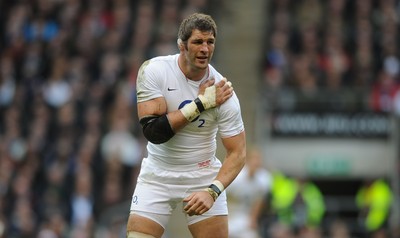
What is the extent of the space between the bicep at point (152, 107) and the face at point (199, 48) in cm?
40

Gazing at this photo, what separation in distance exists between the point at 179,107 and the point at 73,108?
946 cm

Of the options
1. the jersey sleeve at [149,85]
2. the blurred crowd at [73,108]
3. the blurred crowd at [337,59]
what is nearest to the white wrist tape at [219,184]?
the jersey sleeve at [149,85]

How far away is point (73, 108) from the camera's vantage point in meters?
19.0

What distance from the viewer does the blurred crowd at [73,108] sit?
17.2 meters

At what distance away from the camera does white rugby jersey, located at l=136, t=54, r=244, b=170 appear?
9648mm

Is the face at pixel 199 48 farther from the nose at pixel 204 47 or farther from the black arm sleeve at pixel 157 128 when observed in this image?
the black arm sleeve at pixel 157 128

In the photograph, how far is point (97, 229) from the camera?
17031mm

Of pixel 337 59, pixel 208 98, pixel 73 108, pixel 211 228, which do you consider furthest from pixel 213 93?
pixel 337 59

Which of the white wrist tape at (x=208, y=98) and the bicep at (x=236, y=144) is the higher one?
the white wrist tape at (x=208, y=98)

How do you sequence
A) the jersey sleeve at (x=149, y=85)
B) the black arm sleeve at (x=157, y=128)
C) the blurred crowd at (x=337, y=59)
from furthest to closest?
the blurred crowd at (x=337, y=59), the jersey sleeve at (x=149, y=85), the black arm sleeve at (x=157, y=128)

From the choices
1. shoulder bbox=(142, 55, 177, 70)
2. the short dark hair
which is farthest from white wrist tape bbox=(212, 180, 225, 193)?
the short dark hair

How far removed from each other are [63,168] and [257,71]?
17.2 ft

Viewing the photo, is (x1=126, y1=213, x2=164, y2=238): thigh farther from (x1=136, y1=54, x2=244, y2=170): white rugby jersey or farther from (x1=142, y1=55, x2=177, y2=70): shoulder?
(x1=142, y1=55, x2=177, y2=70): shoulder

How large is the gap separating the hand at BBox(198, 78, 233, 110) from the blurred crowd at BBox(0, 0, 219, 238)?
252 inches
